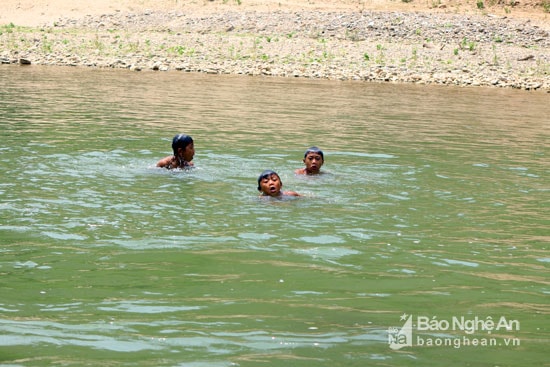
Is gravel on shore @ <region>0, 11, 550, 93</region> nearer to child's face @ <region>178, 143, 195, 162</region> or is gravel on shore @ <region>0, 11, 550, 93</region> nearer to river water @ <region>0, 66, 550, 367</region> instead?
river water @ <region>0, 66, 550, 367</region>

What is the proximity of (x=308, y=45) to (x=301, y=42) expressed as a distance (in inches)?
24.9

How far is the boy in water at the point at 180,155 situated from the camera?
44.0ft

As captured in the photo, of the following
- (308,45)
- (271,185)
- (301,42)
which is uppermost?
(301,42)

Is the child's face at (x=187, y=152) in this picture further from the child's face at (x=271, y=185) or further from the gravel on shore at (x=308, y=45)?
the gravel on shore at (x=308, y=45)

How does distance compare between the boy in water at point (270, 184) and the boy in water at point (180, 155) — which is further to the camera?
the boy in water at point (180, 155)

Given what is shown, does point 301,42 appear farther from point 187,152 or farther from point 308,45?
point 187,152

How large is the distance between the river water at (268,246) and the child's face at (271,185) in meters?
0.24

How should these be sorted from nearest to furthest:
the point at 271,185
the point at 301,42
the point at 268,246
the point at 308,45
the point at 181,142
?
1. the point at 268,246
2. the point at 271,185
3. the point at 181,142
4. the point at 308,45
5. the point at 301,42

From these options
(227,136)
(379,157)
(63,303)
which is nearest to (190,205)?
(63,303)

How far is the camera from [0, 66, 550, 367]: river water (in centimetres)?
613

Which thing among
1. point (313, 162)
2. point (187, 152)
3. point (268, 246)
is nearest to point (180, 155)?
point (187, 152)

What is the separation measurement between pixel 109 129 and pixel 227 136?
7.65 feet

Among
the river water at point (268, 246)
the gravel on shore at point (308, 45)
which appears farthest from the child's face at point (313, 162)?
the gravel on shore at point (308, 45)

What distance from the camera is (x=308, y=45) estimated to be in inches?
1476
